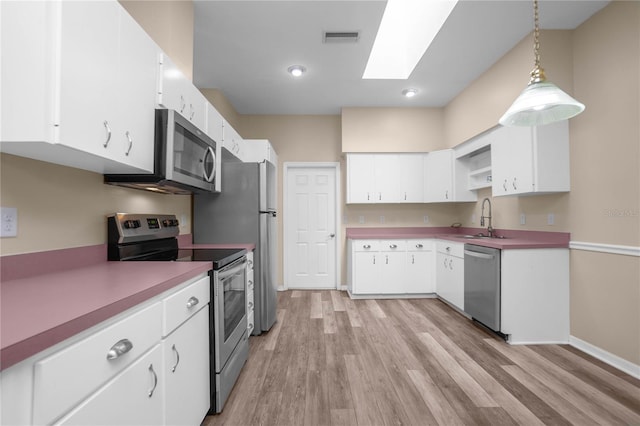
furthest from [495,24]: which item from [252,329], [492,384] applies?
[252,329]

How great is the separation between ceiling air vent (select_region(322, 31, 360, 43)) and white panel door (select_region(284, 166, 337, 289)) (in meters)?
2.19

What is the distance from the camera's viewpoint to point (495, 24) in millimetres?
2545

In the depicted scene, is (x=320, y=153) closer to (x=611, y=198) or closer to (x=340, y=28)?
(x=340, y=28)

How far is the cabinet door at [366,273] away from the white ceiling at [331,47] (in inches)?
91.0

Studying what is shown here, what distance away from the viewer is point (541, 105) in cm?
162

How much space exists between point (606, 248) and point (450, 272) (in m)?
1.58

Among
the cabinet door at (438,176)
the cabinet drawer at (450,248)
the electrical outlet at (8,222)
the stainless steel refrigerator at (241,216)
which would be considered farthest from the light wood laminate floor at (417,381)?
the cabinet door at (438,176)

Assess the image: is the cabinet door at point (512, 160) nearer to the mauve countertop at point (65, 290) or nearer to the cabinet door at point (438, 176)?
the cabinet door at point (438, 176)

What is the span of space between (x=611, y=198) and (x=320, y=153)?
137 inches

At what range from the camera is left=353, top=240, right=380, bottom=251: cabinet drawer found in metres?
4.08

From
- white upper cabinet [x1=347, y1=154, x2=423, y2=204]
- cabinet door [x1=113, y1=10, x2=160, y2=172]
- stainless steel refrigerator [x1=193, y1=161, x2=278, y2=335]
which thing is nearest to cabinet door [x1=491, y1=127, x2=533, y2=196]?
white upper cabinet [x1=347, y1=154, x2=423, y2=204]

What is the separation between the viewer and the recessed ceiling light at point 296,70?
3209 millimetres

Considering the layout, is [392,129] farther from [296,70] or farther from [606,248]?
[606,248]

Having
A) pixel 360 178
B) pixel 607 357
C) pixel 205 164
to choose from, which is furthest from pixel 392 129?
pixel 607 357
